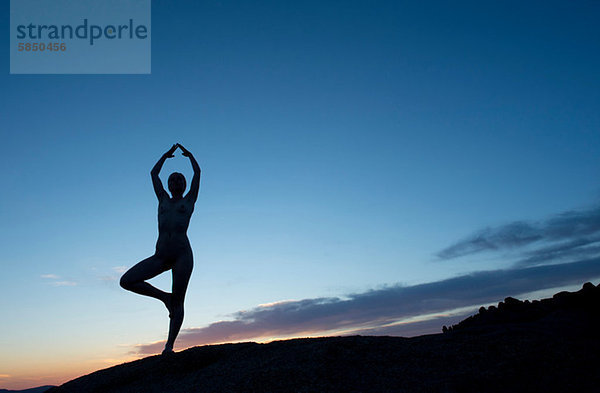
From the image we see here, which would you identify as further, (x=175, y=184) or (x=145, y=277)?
(x=175, y=184)

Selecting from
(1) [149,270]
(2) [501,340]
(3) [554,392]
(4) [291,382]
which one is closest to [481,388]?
(3) [554,392]

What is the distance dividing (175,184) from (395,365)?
198 inches

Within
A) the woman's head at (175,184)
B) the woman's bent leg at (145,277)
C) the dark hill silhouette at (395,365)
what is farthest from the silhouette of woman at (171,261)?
the dark hill silhouette at (395,365)

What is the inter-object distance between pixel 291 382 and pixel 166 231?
12.9ft

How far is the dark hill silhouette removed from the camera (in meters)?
5.09

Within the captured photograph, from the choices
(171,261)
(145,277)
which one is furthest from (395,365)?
(145,277)

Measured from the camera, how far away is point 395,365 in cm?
563

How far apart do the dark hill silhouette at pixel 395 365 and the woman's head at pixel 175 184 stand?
9.09ft

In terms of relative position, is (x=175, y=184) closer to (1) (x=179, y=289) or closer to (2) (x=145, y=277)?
(2) (x=145, y=277)

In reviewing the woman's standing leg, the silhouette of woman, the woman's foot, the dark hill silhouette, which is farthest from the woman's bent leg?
the dark hill silhouette

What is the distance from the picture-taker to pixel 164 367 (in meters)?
7.06

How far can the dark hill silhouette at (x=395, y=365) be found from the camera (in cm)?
509

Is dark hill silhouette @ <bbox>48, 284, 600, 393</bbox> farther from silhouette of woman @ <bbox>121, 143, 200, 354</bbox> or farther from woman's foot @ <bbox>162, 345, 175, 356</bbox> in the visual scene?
silhouette of woman @ <bbox>121, 143, 200, 354</bbox>

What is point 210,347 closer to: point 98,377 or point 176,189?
point 98,377
